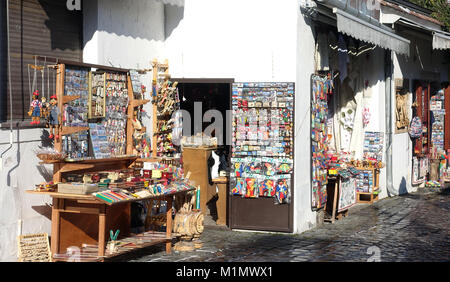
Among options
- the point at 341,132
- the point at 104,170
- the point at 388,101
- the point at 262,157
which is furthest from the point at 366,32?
the point at 104,170

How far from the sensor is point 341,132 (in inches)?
574

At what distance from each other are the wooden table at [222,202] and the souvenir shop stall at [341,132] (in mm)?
1530

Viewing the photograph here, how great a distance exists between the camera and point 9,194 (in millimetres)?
7988

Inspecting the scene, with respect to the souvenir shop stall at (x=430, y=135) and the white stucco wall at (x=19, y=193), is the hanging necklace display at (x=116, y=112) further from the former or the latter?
the souvenir shop stall at (x=430, y=135)

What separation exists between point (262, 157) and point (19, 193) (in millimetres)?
4221

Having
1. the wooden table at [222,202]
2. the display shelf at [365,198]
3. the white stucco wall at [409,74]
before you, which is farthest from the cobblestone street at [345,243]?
the white stucco wall at [409,74]

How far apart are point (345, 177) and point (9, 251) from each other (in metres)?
6.43

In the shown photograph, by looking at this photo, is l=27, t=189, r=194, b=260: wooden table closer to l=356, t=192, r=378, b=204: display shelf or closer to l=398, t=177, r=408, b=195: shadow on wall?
l=356, t=192, r=378, b=204: display shelf

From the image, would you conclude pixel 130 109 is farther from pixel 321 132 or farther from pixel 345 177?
pixel 345 177

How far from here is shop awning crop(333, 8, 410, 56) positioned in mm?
10484

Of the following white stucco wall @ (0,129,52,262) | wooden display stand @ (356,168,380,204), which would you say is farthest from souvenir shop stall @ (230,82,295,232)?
wooden display stand @ (356,168,380,204)

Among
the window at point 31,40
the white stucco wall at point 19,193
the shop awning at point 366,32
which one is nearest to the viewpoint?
the white stucco wall at point 19,193

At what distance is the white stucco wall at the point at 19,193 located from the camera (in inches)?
312

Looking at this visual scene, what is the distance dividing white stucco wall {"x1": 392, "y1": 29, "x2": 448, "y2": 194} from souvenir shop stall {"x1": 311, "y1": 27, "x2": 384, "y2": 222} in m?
1.22
